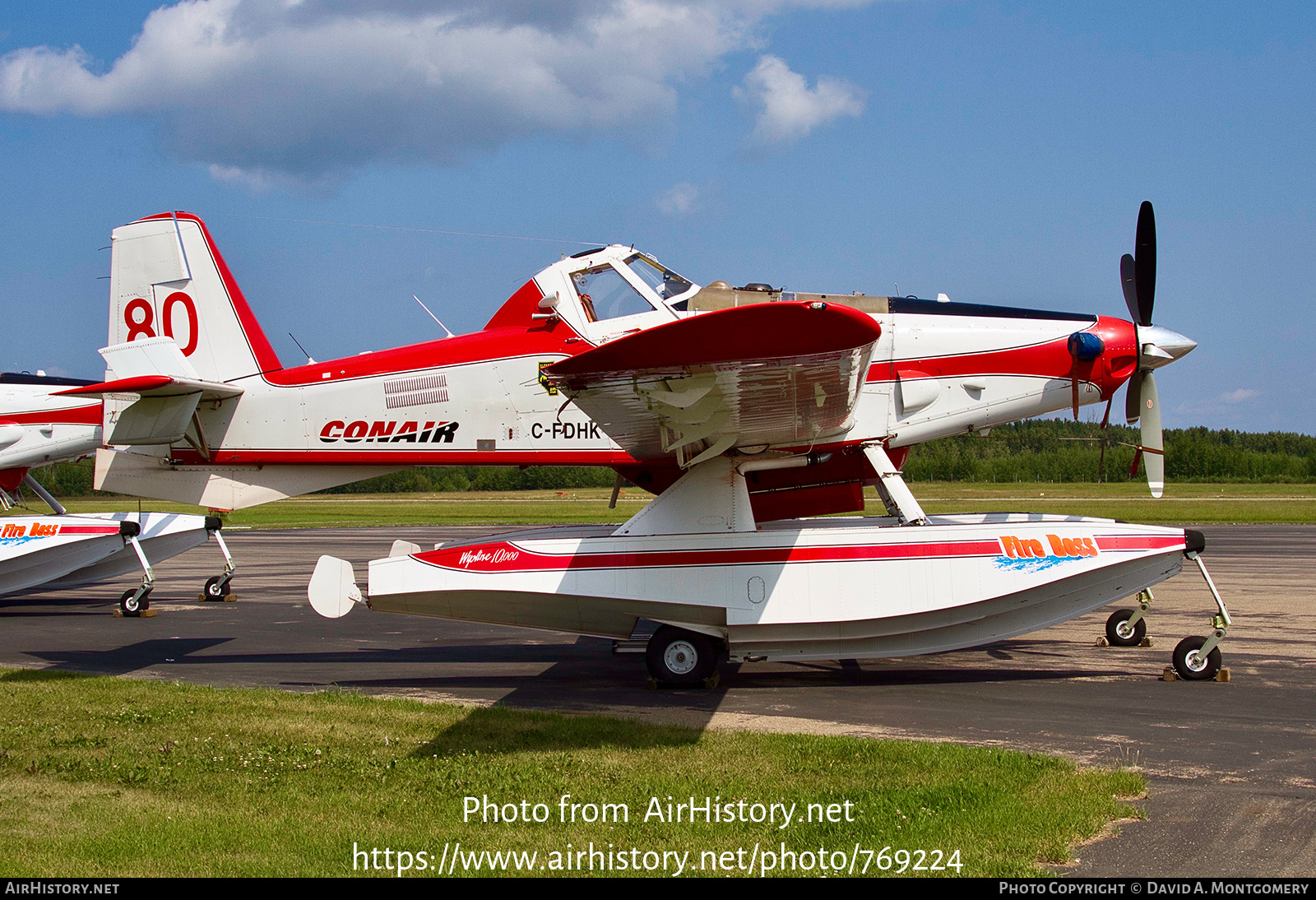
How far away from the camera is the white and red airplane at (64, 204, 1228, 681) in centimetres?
801

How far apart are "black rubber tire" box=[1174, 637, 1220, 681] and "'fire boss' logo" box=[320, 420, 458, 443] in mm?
6796

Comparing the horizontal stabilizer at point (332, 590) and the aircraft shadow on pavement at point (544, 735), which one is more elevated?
the horizontal stabilizer at point (332, 590)

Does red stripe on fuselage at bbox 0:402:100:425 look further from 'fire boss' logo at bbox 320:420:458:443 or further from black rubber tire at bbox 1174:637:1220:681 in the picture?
black rubber tire at bbox 1174:637:1220:681

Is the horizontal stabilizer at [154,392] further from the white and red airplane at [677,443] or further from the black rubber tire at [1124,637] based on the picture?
the black rubber tire at [1124,637]

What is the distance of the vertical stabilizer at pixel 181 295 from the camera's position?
1022cm

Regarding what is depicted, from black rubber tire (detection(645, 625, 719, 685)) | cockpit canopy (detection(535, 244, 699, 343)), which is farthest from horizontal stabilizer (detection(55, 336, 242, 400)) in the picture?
black rubber tire (detection(645, 625, 719, 685))

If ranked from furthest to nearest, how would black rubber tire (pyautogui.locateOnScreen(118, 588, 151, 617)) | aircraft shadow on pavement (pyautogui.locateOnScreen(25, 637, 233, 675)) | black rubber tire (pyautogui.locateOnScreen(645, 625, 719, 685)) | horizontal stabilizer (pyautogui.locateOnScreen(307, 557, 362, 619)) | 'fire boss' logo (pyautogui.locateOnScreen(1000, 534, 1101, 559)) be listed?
black rubber tire (pyautogui.locateOnScreen(118, 588, 151, 617)) < aircraft shadow on pavement (pyautogui.locateOnScreen(25, 637, 233, 675)) < horizontal stabilizer (pyautogui.locateOnScreen(307, 557, 362, 619)) < black rubber tire (pyautogui.locateOnScreen(645, 625, 719, 685)) < 'fire boss' logo (pyautogui.locateOnScreen(1000, 534, 1101, 559))

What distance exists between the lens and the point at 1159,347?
29.6ft

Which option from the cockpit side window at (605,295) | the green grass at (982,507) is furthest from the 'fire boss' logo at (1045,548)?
the green grass at (982,507)

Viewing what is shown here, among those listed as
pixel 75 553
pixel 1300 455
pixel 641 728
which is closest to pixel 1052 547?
pixel 641 728

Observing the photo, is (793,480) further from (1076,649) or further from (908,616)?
(1076,649)

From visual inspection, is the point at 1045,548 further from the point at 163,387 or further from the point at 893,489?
the point at 163,387

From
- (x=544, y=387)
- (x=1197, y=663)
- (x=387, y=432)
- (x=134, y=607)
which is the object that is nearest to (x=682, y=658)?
(x=544, y=387)

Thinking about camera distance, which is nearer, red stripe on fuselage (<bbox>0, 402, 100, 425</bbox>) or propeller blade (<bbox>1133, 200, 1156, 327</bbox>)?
propeller blade (<bbox>1133, 200, 1156, 327</bbox>)
